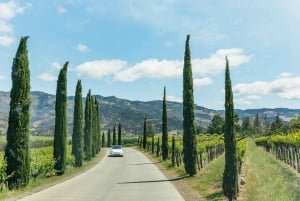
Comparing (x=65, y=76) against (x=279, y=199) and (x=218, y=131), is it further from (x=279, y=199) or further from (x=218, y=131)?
(x=218, y=131)

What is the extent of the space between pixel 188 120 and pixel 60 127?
8086 mm

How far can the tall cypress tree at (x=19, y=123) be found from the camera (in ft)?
63.7

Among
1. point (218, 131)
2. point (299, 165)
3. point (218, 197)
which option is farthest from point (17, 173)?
point (218, 131)

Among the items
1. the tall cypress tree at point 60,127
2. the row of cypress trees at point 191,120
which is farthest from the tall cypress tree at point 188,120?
the tall cypress tree at point 60,127

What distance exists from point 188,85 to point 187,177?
5897 mm

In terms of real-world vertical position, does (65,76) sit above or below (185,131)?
above

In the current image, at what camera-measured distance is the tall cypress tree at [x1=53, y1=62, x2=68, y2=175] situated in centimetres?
2709

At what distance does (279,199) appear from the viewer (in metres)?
13.3

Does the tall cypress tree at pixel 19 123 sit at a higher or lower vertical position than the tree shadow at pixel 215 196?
higher

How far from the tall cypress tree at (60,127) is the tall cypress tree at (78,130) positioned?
8558 millimetres

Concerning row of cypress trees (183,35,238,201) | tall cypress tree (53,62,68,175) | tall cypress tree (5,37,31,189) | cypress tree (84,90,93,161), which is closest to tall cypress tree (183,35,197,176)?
row of cypress trees (183,35,238,201)

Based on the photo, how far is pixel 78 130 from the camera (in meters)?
36.8

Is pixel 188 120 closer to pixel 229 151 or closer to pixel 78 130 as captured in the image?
pixel 229 151

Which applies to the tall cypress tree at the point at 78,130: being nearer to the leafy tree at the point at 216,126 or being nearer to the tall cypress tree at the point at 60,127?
the tall cypress tree at the point at 60,127
